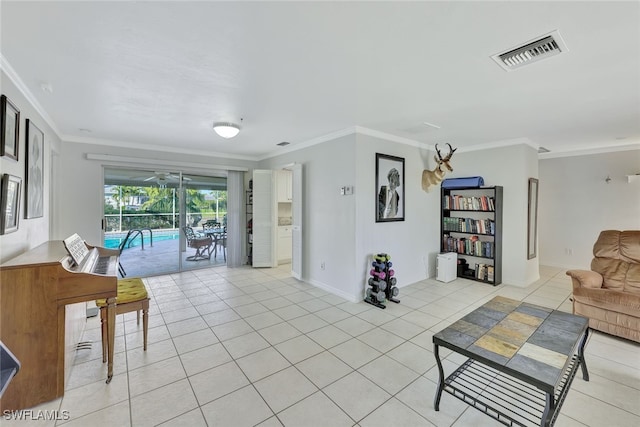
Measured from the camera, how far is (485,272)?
4680mm

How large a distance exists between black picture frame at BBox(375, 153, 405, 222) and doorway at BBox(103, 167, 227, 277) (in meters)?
3.77

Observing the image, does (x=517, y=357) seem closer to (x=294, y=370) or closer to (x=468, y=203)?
(x=294, y=370)

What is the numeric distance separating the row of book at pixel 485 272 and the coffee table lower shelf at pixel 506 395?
8.60 ft

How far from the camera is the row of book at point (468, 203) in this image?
4691 millimetres

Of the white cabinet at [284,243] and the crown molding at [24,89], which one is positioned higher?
the crown molding at [24,89]

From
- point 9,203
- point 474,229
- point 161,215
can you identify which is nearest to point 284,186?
point 161,215

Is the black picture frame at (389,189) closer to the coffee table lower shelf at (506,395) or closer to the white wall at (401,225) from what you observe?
the white wall at (401,225)

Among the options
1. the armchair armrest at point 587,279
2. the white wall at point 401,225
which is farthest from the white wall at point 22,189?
the armchair armrest at point 587,279

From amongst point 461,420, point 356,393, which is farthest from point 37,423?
point 461,420

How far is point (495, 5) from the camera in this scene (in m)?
1.46

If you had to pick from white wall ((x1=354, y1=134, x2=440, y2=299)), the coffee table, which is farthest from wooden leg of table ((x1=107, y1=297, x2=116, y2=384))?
white wall ((x1=354, y1=134, x2=440, y2=299))

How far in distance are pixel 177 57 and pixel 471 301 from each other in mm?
4363

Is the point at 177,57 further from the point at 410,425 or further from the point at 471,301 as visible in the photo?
the point at 471,301

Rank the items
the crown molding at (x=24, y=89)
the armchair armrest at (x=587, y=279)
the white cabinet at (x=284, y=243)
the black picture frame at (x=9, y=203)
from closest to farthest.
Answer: the black picture frame at (x=9, y=203) < the crown molding at (x=24, y=89) < the armchair armrest at (x=587, y=279) < the white cabinet at (x=284, y=243)
